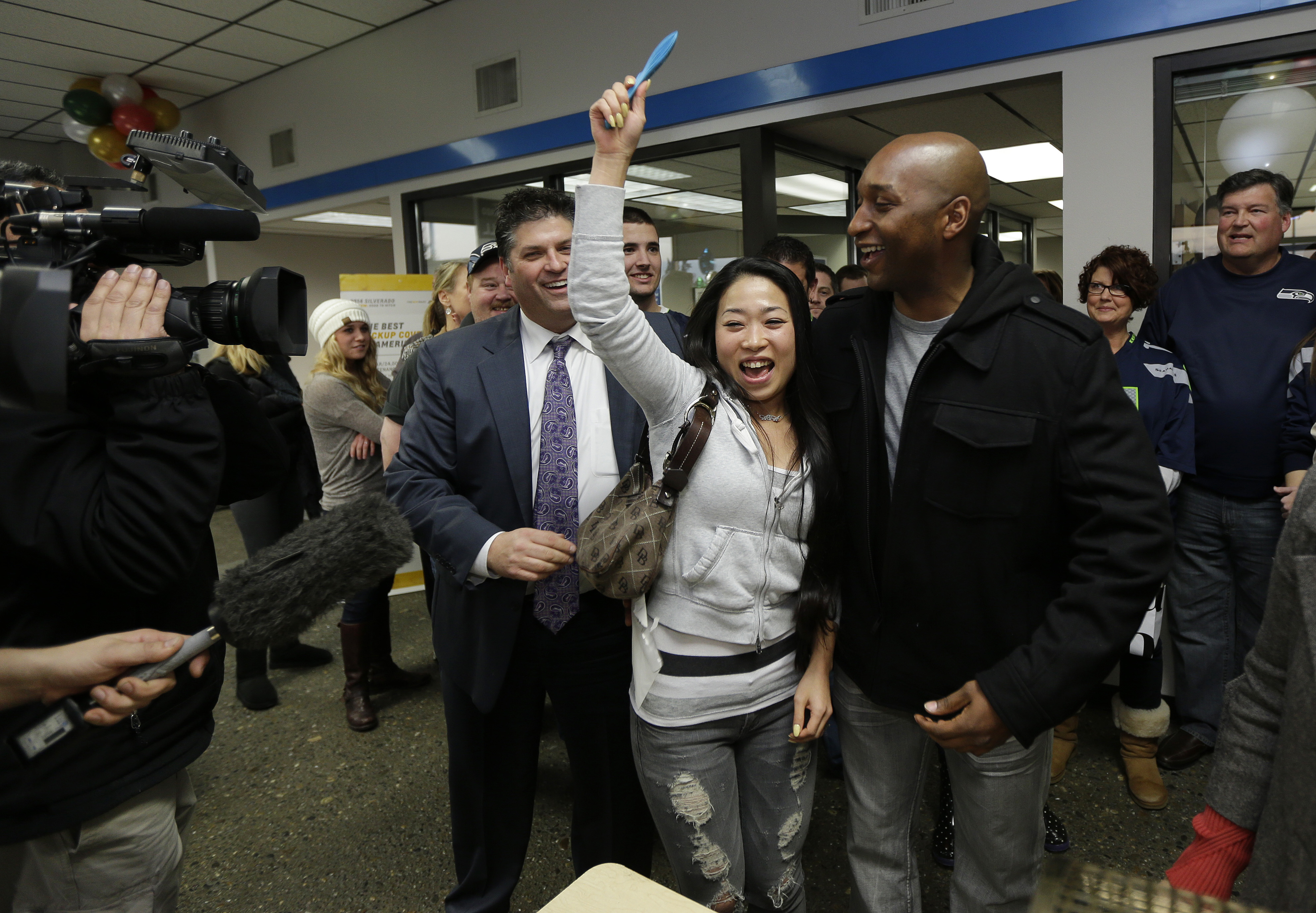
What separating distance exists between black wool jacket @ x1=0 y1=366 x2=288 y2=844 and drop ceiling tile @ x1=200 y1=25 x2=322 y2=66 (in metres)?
5.60

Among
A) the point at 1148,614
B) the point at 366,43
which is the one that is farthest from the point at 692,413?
the point at 366,43

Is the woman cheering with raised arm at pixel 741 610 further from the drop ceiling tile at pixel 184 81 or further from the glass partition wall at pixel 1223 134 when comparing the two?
the drop ceiling tile at pixel 184 81

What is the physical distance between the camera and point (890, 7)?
330cm

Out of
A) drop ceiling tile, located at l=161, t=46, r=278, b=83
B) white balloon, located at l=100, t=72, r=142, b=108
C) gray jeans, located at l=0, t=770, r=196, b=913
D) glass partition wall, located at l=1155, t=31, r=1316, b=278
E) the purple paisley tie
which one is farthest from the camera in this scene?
white balloon, located at l=100, t=72, r=142, b=108

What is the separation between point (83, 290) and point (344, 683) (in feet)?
8.76

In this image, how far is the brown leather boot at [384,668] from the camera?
128 inches

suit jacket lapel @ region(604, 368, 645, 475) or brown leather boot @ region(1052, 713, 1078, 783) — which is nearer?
suit jacket lapel @ region(604, 368, 645, 475)

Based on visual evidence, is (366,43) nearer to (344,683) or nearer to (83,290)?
(344,683)

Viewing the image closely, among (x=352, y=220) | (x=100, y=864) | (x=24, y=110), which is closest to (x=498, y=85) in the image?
(x=100, y=864)

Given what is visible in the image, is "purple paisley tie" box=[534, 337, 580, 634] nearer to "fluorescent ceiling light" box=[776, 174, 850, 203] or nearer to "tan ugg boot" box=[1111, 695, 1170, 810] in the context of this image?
"tan ugg boot" box=[1111, 695, 1170, 810]

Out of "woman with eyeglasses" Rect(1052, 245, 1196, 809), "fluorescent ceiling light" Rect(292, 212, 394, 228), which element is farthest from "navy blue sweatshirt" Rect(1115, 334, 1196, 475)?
"fluorescent ceiling light" Rect(292, 212, 394, 228)

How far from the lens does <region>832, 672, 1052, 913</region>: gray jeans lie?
4.27 feet

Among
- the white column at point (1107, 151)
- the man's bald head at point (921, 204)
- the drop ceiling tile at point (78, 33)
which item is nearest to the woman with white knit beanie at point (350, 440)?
the man's bald head at point (921, 204)

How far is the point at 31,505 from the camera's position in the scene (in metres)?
0.92
